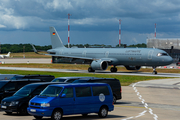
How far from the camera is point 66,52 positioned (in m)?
72.2

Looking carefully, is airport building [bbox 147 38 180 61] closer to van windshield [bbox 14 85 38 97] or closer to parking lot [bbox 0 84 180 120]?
parking lot [bbox 0 84 180 120]

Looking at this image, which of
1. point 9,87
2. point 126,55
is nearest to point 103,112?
point 9,87

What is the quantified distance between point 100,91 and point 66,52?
54724 millimetres

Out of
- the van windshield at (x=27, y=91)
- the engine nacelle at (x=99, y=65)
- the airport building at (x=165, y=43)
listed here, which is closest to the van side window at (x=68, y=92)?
the van windshield at (x=27, y=91)

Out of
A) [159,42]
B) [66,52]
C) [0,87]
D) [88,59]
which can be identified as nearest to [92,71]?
[88,59]

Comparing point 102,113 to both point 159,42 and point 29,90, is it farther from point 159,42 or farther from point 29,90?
point 159,42

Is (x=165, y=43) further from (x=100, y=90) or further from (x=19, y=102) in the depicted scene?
(x=19, y=102)

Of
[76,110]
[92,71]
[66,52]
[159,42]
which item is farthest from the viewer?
[159,42]

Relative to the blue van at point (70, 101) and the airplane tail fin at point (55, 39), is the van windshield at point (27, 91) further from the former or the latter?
the airplane tail fin at point (55, 39)

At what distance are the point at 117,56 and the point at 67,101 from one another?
4579 cm

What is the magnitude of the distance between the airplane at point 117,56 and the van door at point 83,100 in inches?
1594

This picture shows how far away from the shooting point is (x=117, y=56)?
202 ft

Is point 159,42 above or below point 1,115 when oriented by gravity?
above

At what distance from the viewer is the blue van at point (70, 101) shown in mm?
15773
